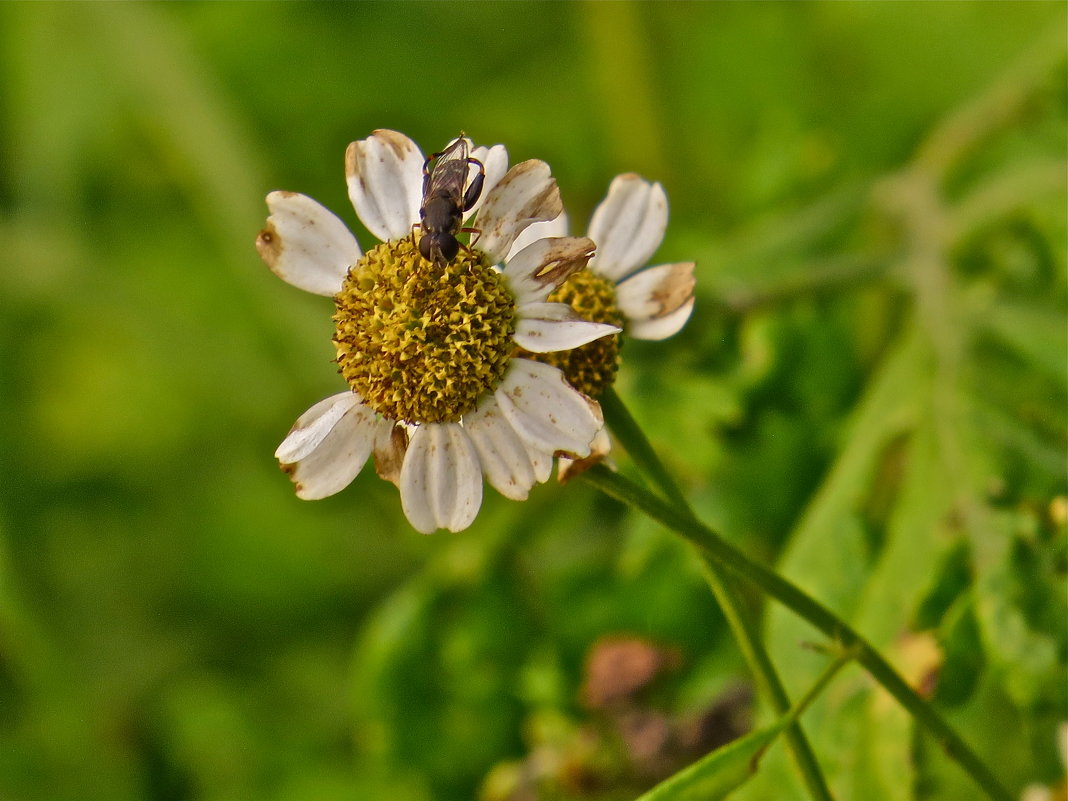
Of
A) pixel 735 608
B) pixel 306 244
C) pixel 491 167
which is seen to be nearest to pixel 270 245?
pixel 306 244

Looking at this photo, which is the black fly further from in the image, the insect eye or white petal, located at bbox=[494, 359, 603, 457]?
white petal, located at bbox=[494, 359, 603, 457]

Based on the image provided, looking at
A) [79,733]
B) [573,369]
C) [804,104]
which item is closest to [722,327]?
[573,369]

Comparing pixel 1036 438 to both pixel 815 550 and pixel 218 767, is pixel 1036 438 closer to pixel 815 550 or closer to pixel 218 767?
pixel 815 550

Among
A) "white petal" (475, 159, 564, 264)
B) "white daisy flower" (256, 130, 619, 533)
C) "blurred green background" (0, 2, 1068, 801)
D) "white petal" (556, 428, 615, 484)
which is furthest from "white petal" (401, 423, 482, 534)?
"blurred green background" (0, 2, 1068, 801)

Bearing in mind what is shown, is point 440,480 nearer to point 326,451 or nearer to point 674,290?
point 326,451

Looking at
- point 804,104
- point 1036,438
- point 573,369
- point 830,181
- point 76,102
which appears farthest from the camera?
point 76,102

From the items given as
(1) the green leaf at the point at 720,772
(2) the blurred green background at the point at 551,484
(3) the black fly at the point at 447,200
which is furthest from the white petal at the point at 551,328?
(2) the blurred green background at the point at 551,484

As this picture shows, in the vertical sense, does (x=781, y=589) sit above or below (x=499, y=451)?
below
